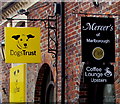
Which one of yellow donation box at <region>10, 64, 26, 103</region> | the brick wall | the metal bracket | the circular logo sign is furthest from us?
yellow donation box at <region>10, 64, 26, 103</region>

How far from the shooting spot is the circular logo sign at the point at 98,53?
895 centimetres

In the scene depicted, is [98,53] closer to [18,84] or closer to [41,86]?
[41,86]

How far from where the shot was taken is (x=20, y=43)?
12047 mm

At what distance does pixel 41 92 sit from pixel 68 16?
2751mm

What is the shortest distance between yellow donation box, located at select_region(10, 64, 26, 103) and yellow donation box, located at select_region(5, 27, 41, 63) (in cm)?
233

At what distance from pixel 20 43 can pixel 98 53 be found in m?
3.46

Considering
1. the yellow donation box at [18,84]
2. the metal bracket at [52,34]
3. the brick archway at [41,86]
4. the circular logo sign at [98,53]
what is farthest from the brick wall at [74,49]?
A: the yellow donation box at [18,84]

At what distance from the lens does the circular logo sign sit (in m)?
8.95

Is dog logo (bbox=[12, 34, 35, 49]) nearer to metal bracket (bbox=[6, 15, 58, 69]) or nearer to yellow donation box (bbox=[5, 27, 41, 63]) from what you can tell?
yellow donation box (bbox=[5, 27, 41, 63])

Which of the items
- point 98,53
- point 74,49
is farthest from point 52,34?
point 98,53

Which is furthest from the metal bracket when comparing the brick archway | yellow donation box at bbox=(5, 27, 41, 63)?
the brick archway

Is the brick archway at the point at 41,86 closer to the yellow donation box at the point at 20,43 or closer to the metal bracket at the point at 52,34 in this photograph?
the metal bracket at the point at 52,34

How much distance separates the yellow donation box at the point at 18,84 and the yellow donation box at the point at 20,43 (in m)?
2.33

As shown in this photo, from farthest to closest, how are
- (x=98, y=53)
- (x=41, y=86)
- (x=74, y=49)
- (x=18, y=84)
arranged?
(x=18, y=84), (x=41, y=86), (x=74, y=49), (x=98, y=53)
